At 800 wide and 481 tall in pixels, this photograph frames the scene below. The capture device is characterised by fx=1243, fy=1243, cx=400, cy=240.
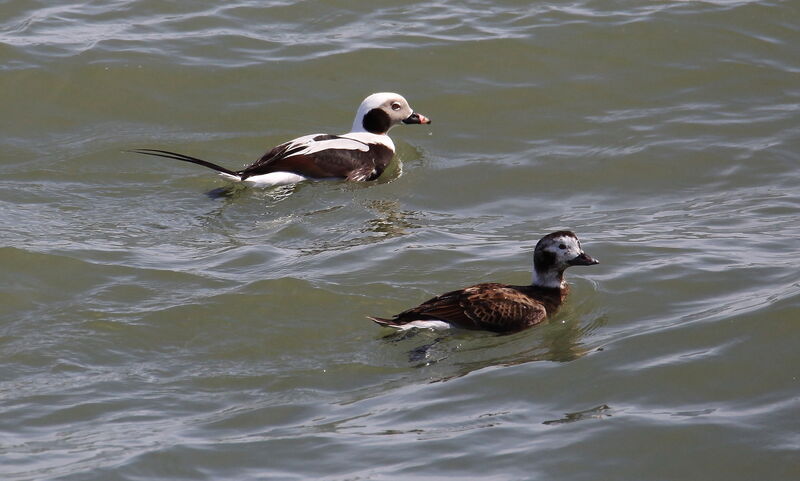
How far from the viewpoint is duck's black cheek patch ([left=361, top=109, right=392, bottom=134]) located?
490 inches

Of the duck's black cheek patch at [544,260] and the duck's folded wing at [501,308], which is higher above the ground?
the duck's black cheek patch at [544,260]

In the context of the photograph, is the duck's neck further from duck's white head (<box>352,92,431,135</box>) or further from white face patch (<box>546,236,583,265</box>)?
duck's white head (<box>352,92,431,135</box>)

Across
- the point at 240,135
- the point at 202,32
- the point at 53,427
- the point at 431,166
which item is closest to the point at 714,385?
the point at 53,427

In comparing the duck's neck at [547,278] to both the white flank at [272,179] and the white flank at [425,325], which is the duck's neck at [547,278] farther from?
the white flank at [272,179]

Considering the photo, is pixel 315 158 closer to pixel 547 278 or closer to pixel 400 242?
pixel 400 242

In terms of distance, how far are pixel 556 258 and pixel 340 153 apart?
12.2ft

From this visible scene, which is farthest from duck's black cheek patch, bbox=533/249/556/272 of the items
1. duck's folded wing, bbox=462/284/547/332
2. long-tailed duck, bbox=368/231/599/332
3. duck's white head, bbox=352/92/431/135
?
duck's white head, bbox=352/92/431/135

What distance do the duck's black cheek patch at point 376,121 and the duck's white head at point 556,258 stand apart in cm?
424

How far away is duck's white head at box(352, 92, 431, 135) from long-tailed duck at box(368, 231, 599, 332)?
418 cm

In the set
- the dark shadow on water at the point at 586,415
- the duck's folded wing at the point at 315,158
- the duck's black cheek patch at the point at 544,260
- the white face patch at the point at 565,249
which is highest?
the duck's folded wing at the point at 315,158

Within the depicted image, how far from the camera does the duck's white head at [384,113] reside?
12.4 m

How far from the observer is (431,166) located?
38.8ft

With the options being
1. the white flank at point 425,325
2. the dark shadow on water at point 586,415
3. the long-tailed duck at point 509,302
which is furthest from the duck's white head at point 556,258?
the dark shadow on water at point 586,415

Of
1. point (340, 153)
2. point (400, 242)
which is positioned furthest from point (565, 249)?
point (340, 153)
